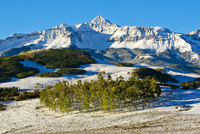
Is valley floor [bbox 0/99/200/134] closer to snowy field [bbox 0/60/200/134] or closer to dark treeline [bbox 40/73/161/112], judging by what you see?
snowy field [bbox 0/60/200/134]

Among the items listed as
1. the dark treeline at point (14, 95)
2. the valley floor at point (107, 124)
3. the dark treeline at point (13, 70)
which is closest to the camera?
the valley floor at point (107, 124)

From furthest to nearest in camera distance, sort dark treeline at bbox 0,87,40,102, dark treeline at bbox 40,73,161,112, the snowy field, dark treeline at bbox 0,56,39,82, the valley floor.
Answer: dark treeline at bbox 0,56,39,82 < dark treeline at bbox 0,87,40,102 < dark treeline at bbox 40,73,161,112 < the snowy field < the valley floor

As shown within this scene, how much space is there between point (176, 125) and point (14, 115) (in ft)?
151

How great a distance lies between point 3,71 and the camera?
174375mm

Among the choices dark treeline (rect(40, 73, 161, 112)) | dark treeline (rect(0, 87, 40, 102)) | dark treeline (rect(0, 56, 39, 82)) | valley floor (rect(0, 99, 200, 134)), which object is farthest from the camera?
dark treeline (rect(0, 56, 39, 82))

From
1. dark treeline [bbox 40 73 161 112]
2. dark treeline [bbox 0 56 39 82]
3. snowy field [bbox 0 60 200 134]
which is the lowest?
snowy field [bbox 0 60 200 134]

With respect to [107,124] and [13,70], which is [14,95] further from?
[107,124]

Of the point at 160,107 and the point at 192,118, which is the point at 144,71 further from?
the point at 192,118

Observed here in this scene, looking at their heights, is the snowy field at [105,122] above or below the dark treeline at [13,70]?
below

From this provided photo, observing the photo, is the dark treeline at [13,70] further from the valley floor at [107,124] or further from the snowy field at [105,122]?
the valley floor at [107,124]

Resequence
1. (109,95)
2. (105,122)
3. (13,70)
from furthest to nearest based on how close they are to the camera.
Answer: (13,70), (109,95), (105,122)

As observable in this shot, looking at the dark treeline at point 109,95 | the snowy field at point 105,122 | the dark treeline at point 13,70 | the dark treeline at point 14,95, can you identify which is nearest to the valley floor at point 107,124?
the snowy field at point 105,122

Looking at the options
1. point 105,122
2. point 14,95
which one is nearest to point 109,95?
point 105,122

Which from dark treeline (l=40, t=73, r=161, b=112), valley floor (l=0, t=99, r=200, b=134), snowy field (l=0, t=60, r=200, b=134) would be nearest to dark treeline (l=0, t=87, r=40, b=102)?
snowy field (l=0, t=60, r=200, b=134)
